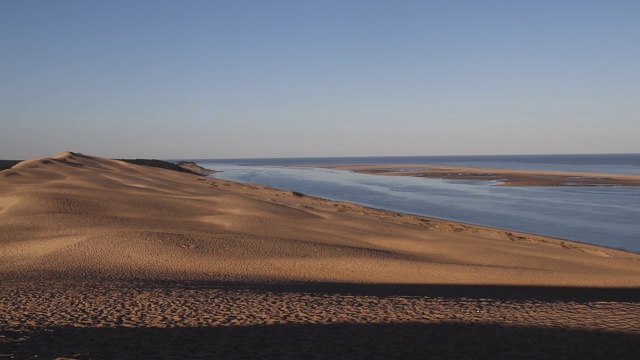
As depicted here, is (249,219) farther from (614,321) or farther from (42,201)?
(614,321)

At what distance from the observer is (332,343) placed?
8.27 m

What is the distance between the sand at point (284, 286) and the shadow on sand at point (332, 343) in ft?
0.13

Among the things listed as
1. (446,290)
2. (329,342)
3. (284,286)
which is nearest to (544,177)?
(446,290)

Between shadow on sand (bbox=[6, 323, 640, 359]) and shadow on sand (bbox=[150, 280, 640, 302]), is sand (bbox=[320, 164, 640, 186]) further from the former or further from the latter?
shadow on sand (bbox=[6, 323, 640, 359])

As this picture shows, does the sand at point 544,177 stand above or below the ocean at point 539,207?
above

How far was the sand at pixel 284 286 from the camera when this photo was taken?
321 inches

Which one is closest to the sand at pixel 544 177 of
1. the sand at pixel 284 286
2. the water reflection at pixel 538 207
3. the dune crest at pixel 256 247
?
the water reflection at pixel 538 207

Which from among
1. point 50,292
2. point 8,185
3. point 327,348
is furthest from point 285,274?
point 8,185

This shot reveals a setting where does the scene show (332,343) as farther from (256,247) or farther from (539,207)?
(539,207)

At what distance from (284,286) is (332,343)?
475 centimetres

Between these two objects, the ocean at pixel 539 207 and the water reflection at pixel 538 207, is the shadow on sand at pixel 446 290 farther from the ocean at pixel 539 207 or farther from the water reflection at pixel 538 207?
the water reflection at pixel 538 207

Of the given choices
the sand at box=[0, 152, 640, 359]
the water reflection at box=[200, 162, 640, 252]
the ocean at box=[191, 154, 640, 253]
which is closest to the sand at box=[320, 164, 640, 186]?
the ocean at box=[191, 154, 640, 253]

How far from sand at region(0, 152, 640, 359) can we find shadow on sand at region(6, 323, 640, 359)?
4 centimetres

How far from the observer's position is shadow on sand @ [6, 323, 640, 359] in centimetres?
743
